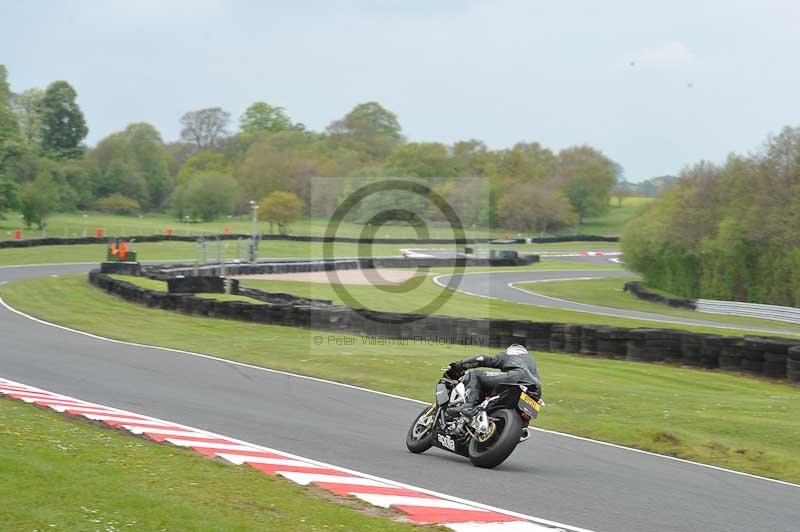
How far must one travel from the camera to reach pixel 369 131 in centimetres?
17575

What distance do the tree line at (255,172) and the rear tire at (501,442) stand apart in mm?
42870

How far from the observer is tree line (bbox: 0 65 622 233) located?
A: 7444 cm

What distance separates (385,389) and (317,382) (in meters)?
1.24

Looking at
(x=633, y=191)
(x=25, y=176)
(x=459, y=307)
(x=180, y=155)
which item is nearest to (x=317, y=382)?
(x=459, y=307)

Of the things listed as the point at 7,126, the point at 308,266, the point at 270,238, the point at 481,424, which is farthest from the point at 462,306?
the point at 7,126

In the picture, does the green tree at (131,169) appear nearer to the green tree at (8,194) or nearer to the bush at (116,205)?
the bush at (116,205)

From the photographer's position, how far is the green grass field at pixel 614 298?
121ft

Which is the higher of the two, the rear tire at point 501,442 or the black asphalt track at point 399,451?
the rear tire at point 501,442

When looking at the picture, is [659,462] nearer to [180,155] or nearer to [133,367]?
A: [133,367]

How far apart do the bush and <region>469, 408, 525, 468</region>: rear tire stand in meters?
102

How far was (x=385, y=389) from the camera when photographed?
50.0ft

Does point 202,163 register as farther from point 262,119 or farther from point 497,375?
point 497,375

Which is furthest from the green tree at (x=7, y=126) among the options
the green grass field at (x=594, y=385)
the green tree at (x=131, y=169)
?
the green grass field at (x=594, y=385)

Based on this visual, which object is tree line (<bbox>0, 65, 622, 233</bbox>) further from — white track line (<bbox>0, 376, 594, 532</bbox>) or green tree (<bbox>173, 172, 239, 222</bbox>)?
white track line (<bbox>0, 376, 594, 532</bbox>)
